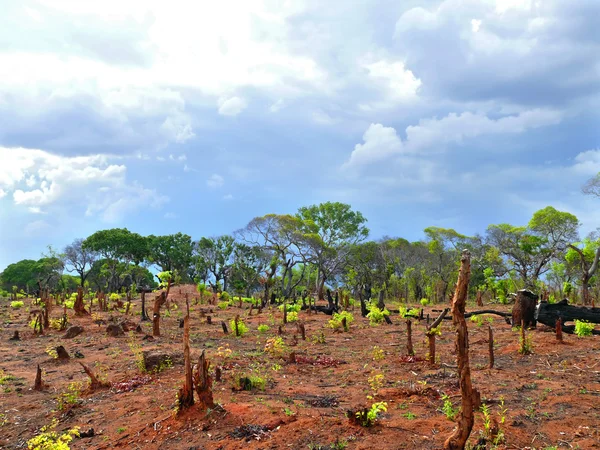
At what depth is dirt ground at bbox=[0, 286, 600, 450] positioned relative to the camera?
760 centimetres

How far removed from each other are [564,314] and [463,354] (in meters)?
13.2

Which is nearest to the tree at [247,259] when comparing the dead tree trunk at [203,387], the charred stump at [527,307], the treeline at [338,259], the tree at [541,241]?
the treeline at [338,259]

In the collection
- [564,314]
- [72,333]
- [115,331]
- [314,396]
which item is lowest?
[314,396]

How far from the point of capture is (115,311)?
97.7ft

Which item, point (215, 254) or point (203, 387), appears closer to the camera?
point (203, 387)

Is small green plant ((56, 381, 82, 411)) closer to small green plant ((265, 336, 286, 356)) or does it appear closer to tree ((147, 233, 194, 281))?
small green plant ((265, 336, 286, 356))

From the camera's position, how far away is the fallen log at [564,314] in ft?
54.1

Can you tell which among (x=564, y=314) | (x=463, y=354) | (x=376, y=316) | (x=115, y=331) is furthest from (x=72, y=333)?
(x=564, y=314)

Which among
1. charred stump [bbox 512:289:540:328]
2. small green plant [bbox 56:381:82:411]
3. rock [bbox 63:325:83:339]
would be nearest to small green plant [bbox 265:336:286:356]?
small green plant [bbox 56:381:82:411]

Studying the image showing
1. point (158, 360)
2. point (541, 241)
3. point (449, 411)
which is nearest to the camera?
point (449, 411)

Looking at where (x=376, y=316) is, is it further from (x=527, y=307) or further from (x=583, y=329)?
(x=583, y=329)

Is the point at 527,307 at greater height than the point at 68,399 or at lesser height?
greater

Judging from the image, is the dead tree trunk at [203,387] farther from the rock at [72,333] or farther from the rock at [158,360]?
the rock at [72,333]

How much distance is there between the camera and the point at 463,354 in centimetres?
579
